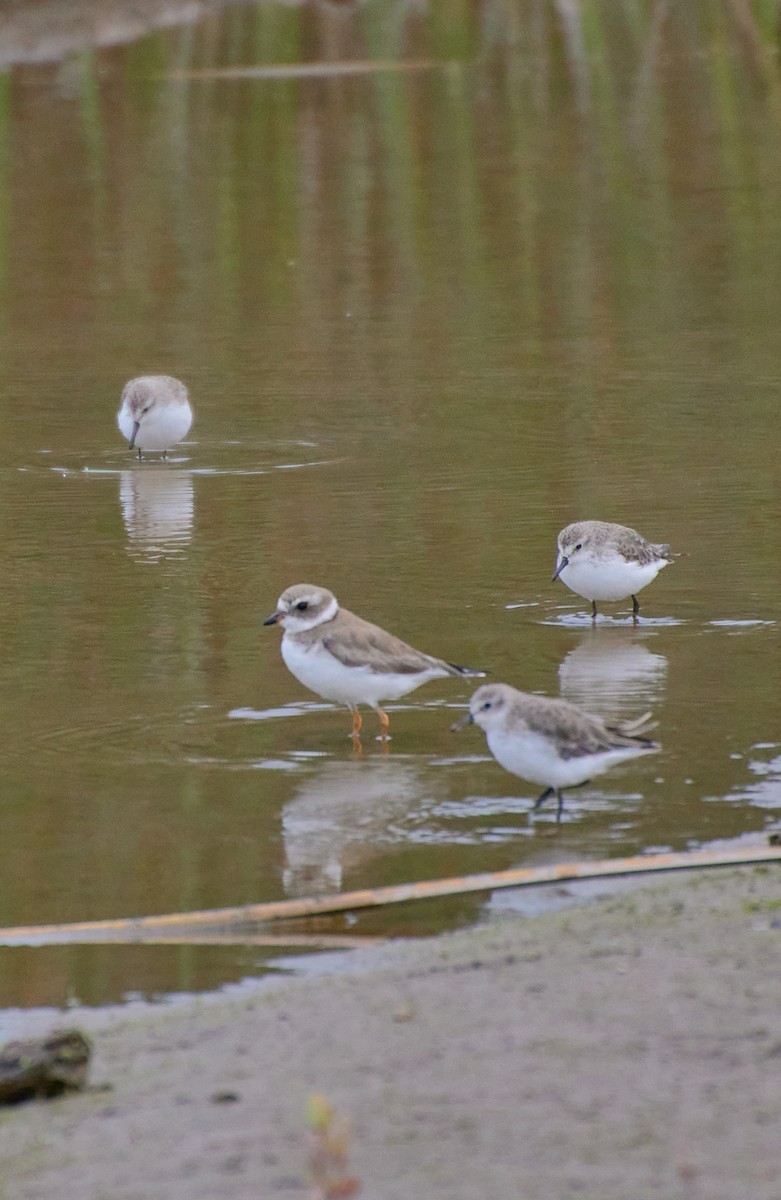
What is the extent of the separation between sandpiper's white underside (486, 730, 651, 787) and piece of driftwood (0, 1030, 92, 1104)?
2.44 meters

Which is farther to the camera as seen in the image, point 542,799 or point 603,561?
point 603,561

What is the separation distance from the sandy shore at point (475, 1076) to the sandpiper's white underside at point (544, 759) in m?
0.91

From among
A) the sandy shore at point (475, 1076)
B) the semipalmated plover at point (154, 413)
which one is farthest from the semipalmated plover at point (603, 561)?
the semipalmated plover at point (154, 413)

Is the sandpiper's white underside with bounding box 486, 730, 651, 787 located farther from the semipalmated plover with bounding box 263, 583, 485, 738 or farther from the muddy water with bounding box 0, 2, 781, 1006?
the semipalmated plover with bounding box 263, 583, 485, 738

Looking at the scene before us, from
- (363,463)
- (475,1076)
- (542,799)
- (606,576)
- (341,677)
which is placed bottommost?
(475,1076)

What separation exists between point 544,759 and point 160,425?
7.30 meters

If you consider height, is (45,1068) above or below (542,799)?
below

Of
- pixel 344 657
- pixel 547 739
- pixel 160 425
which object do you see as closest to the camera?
pixel 547 739

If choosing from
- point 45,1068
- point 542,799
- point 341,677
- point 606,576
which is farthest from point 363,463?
point 45,1068

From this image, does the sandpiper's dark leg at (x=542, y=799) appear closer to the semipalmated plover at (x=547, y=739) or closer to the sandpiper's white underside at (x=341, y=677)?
the semipalmated plover at (x=547, y=739)

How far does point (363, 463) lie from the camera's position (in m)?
14.3

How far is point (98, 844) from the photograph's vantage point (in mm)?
7887

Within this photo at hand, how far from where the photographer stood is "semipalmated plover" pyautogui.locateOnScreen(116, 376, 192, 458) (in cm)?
1436

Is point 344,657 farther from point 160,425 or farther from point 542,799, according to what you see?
point 160,425
